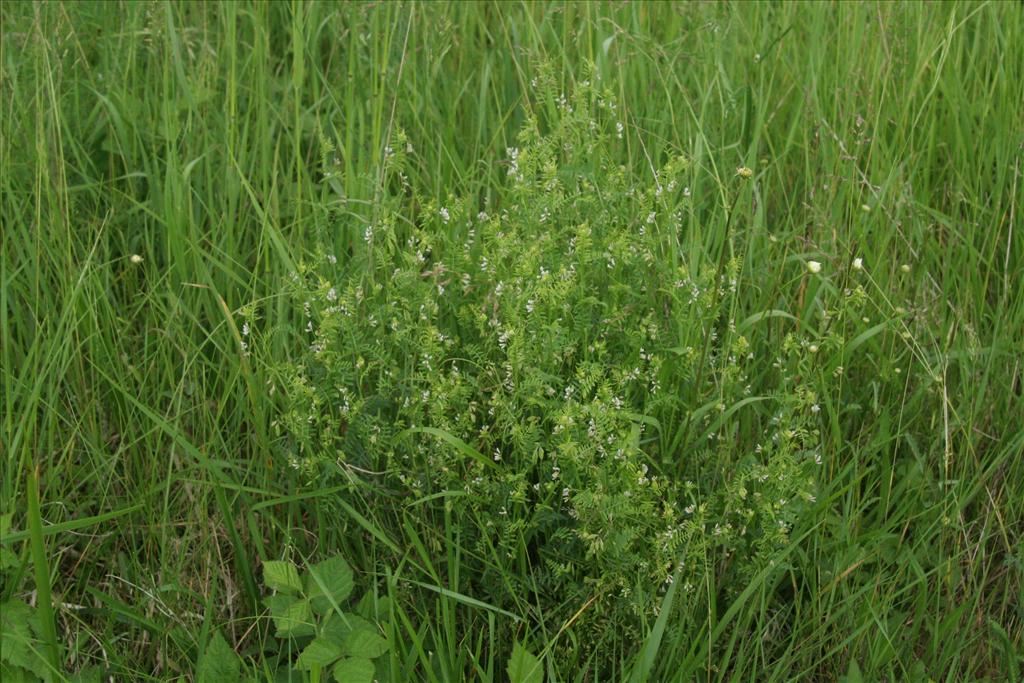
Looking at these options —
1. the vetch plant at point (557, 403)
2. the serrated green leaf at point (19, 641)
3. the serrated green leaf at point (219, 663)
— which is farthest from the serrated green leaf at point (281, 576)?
the serrated green leaf at point (19, 641)

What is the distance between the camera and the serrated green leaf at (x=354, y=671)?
72.1 inches

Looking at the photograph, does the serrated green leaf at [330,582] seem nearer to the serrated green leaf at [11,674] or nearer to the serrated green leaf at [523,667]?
the serrated green leaf at [523,667]

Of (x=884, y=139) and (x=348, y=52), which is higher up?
(x=348, y=52)

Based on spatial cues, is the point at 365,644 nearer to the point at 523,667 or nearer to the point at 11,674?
the point at 523,667

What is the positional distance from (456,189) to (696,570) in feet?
3.42

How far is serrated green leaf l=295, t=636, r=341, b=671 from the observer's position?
187cm

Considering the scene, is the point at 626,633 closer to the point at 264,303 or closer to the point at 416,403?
the point at 416,403

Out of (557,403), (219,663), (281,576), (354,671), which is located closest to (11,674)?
(219,663)

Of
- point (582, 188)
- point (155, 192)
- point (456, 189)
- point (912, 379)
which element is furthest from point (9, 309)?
point (912, 379)

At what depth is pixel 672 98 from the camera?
286cm

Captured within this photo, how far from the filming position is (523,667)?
185cm

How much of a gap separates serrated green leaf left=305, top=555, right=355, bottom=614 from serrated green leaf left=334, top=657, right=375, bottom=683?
140 mm

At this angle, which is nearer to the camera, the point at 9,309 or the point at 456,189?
the point at 9,309

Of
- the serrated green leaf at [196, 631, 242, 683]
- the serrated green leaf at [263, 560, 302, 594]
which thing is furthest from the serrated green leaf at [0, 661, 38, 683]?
the serrated green leaf at [263, 560, 302, 594]
